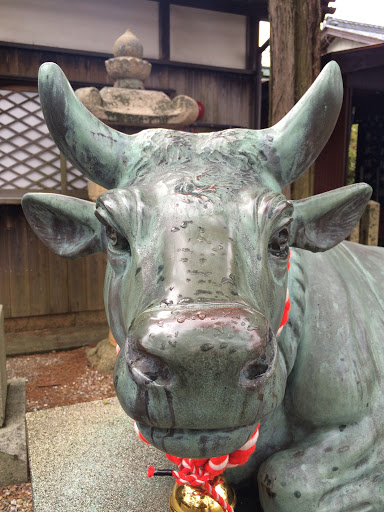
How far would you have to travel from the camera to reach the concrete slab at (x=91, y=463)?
1.84 meters

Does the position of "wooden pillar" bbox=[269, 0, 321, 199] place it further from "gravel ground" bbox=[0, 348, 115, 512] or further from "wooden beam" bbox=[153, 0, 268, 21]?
"gravel ground" bbox=[0, 348, 115, 512]

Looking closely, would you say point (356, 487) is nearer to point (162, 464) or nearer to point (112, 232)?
point (162, 464)

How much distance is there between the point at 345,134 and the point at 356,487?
22.0 feet

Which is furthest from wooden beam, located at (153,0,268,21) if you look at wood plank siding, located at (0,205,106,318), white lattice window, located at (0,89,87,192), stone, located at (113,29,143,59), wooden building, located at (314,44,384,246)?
wood plank siding, located at (0,205,106,318)

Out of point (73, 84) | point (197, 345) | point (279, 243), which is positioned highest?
point (73, 84)

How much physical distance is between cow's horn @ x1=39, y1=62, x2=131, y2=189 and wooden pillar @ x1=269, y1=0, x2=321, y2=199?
337cm

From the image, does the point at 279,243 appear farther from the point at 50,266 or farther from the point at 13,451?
the point at 50,266

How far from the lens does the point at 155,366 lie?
961mm

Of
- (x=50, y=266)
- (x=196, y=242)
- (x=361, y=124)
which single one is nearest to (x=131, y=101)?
(x=50, y=266)

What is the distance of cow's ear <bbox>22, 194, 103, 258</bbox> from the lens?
154 centimetres

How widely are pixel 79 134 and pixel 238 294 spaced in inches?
30.2

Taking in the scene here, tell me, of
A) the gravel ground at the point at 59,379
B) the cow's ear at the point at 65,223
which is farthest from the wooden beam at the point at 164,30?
the cow's ear at the point at 65,223

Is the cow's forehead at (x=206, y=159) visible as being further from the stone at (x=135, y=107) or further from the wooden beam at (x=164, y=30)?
the wooden beam at (x=164, y=30)

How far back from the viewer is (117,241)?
4.31ft
